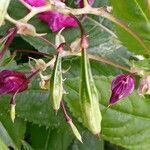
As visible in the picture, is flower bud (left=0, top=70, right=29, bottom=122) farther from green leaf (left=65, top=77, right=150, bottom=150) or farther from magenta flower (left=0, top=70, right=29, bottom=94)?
green leaf (left=65, top=77, right=150, bottom=150)

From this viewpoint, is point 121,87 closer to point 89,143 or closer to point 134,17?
point 134,17

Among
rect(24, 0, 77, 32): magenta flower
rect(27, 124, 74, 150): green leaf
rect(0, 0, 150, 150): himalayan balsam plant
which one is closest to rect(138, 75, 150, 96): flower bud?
rect(0, 0, 150, 150): himalayan balsam plant

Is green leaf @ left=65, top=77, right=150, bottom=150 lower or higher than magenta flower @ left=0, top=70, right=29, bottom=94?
lower

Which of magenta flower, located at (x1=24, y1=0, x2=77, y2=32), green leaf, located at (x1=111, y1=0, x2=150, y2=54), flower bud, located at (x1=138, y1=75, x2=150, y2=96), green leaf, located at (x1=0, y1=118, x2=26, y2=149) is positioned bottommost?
green leaf, located at (x1=0, y1=118, x2=26, y2=149)

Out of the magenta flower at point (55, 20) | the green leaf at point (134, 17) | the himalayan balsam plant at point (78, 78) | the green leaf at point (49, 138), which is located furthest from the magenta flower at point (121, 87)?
the green leaf at point (49, 138)

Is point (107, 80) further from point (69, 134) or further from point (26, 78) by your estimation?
point (69, 134)

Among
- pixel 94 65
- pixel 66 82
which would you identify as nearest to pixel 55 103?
pixel 66 82

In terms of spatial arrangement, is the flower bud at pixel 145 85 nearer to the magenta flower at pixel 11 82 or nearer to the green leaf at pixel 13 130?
the magenta flower at pixel 11 82
